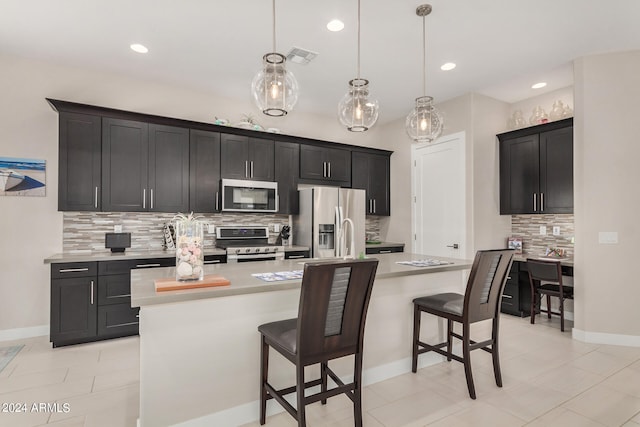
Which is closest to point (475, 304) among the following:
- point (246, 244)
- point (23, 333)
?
point (246, 244)

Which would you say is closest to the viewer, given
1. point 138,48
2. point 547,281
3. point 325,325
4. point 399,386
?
point 325,325

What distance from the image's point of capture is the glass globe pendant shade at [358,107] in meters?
2.70

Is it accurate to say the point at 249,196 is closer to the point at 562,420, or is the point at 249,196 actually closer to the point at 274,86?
the point at 274,86

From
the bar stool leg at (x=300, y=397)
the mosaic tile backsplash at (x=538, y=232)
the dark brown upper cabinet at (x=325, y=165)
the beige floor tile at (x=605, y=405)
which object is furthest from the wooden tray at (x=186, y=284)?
the mosaic tile backsplash at (x=538, y=232)

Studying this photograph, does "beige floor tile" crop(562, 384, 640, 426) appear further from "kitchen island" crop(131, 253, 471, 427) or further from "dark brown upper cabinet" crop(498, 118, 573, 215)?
"dark brown upper cabinet" crop(498, 118, 573, 215)

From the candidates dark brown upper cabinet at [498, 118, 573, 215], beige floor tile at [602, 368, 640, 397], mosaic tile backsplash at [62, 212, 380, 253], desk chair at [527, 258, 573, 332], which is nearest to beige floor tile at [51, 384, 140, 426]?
mosaic tile backsplash at [62, 212, 380, 253]

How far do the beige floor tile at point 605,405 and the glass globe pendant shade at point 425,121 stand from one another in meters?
2.28

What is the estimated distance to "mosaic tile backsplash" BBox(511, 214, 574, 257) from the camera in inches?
172

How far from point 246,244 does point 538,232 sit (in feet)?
13.3

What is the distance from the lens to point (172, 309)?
1866 mm

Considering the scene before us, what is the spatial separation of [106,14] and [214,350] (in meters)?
2.87

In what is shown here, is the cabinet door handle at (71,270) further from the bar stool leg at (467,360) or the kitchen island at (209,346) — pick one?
the bar stool leg at (467,360)

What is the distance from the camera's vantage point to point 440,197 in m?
4.97

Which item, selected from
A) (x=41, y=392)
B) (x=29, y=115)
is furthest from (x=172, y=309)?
(x=29, y=115)
